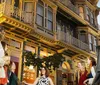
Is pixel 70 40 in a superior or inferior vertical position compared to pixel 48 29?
inferior

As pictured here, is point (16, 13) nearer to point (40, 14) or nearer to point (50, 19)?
point (40, 14)

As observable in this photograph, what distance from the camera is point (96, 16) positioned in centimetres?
2606

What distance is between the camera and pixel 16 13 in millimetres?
13516

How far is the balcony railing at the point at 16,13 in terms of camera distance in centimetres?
1252

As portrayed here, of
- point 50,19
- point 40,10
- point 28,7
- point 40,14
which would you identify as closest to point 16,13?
point 28,7

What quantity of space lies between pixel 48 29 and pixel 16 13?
366cm

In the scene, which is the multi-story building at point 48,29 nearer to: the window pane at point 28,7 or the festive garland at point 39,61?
the window pane at point 28,7

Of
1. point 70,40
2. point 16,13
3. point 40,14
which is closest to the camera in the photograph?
point 16,13

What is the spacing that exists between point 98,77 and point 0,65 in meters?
1.87

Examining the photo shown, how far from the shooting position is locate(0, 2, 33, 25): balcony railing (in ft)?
41.1

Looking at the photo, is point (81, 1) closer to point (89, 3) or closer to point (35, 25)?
point (89, 3)

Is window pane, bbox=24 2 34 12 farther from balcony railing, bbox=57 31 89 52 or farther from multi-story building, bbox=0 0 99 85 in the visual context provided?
balcony railing, bbox=57 31 89 52

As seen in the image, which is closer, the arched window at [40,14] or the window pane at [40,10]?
the arched window at [40,14]

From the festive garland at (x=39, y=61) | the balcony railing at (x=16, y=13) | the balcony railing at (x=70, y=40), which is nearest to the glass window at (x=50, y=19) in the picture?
the balcony railing at (x=70, y=40)
